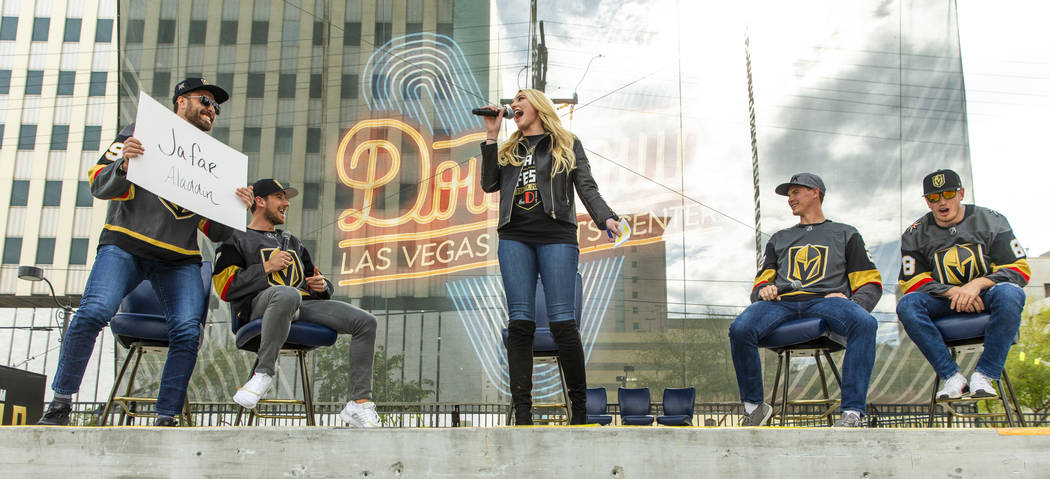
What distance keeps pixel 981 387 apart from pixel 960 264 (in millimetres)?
777

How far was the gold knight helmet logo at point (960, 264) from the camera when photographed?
12.8 ft

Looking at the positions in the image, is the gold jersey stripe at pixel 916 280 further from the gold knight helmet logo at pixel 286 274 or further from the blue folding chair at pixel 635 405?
the blue folding chair at pixel 635 405

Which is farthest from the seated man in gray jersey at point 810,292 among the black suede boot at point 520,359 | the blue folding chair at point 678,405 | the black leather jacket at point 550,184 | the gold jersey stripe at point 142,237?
the blue folding chair at point 678,405

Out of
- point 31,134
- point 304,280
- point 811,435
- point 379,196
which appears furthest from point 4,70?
point 811,435

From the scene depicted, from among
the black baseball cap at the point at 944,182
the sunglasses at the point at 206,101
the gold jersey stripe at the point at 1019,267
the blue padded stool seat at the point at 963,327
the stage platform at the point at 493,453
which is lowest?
the stage platform at the point at 493,453

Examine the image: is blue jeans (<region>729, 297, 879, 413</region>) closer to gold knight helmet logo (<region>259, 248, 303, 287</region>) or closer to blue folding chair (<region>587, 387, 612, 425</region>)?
gold knight helmet logo (<region>259, 248, 303, 287</region>)

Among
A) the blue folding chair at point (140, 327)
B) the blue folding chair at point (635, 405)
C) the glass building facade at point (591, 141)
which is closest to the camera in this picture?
the blue folding chair at point (140, 327)

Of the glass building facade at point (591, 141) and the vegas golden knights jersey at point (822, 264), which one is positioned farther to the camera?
the glass building facade at point (591, 141)

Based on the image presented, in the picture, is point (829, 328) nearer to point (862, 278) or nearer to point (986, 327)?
point (862, 278)

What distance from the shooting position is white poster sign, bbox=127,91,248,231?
324 centimetres

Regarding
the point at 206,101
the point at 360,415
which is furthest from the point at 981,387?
the point at 206,101

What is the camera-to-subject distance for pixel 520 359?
10.5ft

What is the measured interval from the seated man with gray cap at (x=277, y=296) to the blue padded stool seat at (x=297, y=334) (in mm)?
41

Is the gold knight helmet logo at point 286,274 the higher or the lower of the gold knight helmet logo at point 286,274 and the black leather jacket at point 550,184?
the lower
